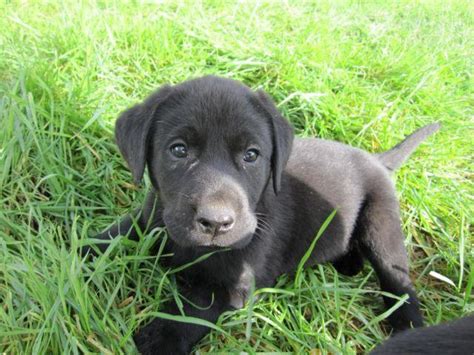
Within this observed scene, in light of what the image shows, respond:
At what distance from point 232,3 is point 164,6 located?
73 centimetres

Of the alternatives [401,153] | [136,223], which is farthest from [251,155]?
[401,153]

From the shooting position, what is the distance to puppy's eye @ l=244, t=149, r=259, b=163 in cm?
225

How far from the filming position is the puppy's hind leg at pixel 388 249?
2.64m

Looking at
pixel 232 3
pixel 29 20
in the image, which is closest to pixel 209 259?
pixel 29 20

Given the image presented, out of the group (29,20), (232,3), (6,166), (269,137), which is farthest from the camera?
(232,3)

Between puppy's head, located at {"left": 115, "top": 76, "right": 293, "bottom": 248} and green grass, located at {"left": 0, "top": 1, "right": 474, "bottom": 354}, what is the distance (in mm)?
459

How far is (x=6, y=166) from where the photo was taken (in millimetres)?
2752

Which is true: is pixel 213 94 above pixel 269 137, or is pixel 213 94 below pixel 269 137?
above

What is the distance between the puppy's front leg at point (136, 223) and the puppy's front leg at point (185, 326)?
398 mm

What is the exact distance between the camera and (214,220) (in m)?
1.91

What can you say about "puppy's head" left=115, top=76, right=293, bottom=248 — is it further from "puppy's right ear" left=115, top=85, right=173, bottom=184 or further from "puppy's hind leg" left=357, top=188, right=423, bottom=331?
"puppy's hind leg" left=357, top=188, right=423, bottom=331

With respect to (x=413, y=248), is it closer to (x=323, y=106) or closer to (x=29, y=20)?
(x=323, y=106)

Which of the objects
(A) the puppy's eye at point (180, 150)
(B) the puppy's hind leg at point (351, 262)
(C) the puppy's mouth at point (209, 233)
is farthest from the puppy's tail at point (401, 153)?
(A) the puppy's eye at point (180, 150)

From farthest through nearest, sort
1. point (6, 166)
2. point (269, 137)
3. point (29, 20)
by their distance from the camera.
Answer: point (29, 20)
point (6, 166)
point (269, 137)
